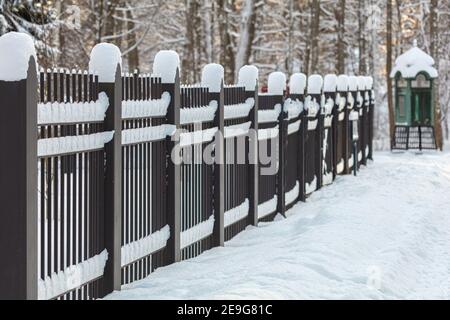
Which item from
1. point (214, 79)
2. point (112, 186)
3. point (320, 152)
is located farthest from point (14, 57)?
point (320, 152)

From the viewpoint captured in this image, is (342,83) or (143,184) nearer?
(143,184)

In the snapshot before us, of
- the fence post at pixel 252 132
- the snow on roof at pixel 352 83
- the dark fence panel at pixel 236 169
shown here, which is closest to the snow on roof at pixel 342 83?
the snow on roof at pixel 352 83

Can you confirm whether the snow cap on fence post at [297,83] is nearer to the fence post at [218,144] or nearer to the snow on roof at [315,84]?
the snow on roof at [315,84]

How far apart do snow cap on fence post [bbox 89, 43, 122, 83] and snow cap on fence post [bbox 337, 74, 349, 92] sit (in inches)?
435

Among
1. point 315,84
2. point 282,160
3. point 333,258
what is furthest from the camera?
point 315,84

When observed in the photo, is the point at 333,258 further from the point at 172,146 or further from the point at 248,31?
the point at 248,31

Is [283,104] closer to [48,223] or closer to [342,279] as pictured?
[342,279]

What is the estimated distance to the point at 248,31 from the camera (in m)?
27.5

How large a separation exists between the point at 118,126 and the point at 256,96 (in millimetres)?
4577

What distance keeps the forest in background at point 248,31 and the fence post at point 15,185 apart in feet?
42.0

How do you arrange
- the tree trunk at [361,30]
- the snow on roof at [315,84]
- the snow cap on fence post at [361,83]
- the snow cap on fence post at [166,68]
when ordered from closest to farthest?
1. the snow cap on fence post at [166,68]
2. the snow on roof at [315,84]
3. the snow cap on fence post at [361,83]
4. the tree trunk at [361,30]

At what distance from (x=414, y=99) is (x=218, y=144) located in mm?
20925

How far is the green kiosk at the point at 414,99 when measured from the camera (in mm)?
28844

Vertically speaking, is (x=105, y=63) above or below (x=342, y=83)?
below
